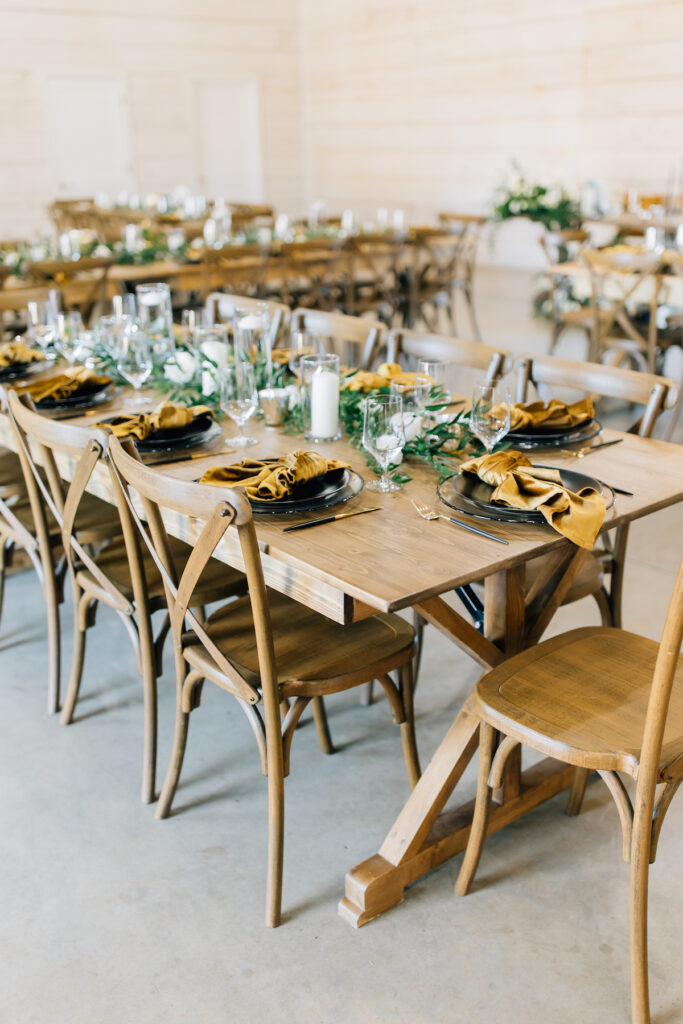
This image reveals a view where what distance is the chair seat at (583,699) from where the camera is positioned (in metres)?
1.52

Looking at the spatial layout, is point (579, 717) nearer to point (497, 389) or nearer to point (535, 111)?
point (497, 389)

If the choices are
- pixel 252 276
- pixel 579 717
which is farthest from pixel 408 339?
pixel 252 276

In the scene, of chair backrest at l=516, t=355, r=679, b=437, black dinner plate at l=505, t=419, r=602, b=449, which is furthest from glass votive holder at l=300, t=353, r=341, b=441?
chair backrest at l=516, t=355, r=679, b=437

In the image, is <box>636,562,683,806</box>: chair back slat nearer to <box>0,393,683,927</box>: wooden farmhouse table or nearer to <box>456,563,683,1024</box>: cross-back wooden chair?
<box>456,563,683,1024</box>: cross-back wooden chair

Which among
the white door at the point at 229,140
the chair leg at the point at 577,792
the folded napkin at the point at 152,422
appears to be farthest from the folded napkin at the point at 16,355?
the white door at the point at 229,140

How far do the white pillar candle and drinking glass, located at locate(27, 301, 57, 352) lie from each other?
136cm

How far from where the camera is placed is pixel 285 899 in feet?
6.08

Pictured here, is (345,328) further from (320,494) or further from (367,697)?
(320,494)

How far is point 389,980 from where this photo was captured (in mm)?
1657

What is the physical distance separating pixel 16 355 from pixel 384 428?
1.59 m

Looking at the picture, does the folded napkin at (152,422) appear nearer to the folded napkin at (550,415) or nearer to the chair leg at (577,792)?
the folded napkin at (550,415)

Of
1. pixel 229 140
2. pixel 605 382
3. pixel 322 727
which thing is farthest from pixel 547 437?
pixel 229 140

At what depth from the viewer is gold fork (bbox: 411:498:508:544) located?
64.3 inches

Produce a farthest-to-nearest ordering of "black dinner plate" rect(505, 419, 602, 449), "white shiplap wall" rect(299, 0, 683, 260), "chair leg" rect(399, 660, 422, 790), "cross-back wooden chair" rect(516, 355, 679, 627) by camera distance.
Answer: "white shiplap wall" rect(299, 0, 683, 260), "cross-back wooden chair" rect(516, 355, 679, 627), "black dinner plate" rect(505, 419, 602, 449), "chair leg" rect(399, 660, 422, 790)
